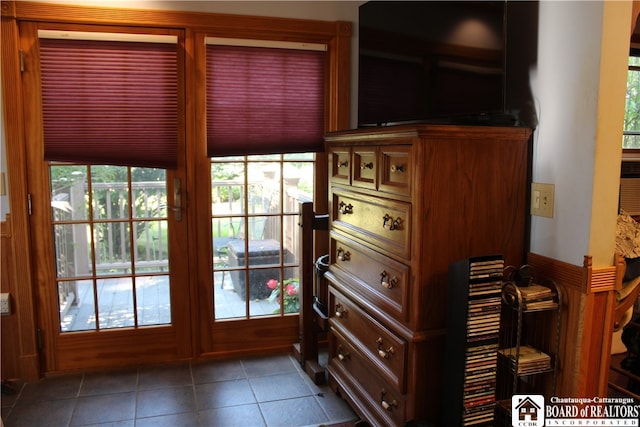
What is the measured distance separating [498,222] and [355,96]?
1.53m

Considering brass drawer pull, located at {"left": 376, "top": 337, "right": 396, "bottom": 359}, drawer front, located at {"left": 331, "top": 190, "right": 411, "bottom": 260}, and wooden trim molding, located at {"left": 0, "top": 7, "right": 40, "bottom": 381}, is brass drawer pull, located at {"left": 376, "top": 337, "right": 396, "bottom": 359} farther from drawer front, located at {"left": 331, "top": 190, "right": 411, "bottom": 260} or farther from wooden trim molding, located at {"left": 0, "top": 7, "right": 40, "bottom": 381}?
wooden trim molding, located at {"left": 0, "top": 7, "right": 40, "bottom": 381}

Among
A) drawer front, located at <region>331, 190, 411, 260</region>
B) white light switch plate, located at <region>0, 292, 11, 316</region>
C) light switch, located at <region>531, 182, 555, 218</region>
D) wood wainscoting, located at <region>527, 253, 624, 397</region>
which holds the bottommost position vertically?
white light switch plate, located at <region>0, 292, 11, 316</region>

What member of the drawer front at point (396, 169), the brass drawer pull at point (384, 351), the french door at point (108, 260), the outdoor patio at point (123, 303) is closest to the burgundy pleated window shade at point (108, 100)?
the french door at point (108, 260)

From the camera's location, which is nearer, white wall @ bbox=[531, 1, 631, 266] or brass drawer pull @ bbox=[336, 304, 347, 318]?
white wall @ bbox=[531, 1, 631, 266]

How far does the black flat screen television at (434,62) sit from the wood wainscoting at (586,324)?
26.9 inches

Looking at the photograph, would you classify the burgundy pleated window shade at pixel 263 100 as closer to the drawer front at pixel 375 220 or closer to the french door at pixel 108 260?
the french door at pixel 108 260

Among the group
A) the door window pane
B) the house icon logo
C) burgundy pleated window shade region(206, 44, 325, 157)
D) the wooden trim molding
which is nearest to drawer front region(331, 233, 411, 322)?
the house icon logo

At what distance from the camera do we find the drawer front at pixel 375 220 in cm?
198

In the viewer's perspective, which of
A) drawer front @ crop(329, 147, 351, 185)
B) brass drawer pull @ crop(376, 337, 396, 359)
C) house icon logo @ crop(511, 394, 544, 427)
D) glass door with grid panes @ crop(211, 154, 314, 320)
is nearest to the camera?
house icon logo @ crop(511, 394, 544, 427)

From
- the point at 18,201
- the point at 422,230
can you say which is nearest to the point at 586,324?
the point at 422,230

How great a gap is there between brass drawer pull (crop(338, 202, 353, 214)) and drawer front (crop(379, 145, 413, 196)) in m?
0.36

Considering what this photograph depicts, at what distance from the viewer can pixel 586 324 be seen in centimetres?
182

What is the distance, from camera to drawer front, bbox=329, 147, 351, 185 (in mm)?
2463

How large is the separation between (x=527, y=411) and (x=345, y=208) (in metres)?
1.19
